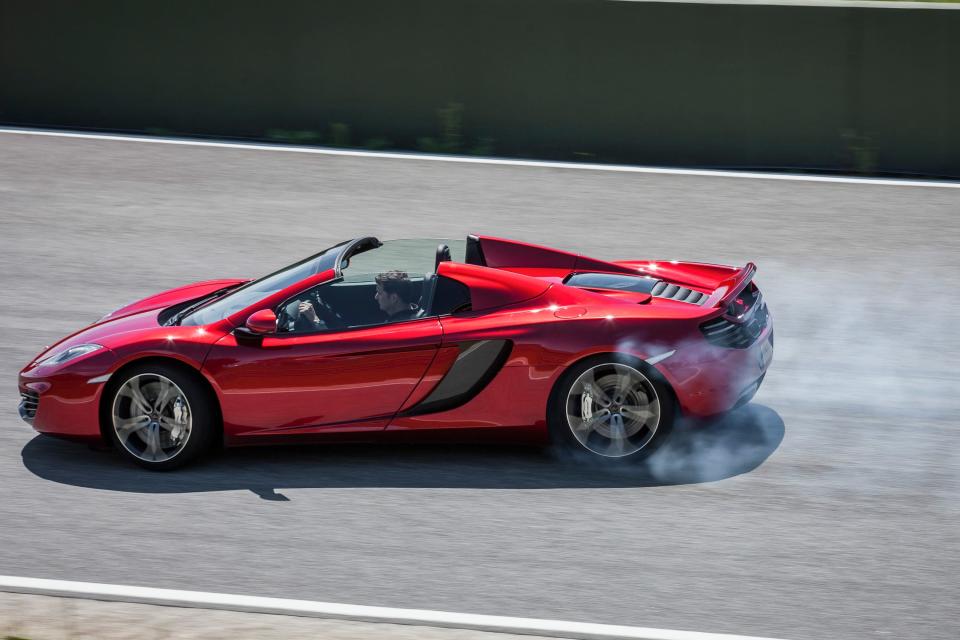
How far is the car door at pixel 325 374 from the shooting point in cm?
676

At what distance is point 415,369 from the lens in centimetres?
676

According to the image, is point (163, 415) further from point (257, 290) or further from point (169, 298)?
point (169, 298)

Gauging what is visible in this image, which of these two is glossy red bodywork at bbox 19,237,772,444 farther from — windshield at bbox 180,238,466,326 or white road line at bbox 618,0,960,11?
white road line at bbox 618,0,960,11

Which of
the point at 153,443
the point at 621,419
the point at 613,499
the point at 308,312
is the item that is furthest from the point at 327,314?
the point at 613,499

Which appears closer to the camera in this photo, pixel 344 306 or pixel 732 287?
pixel 344 306

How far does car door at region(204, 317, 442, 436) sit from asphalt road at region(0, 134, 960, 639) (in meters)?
0.34

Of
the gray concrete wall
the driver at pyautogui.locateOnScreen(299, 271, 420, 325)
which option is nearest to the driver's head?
the driver at pyautogui.locateOnScreen(299, 271, 420, 325)

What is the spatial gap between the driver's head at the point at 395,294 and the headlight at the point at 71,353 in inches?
62.3

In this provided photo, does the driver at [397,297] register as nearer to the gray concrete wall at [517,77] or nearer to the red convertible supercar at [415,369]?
the red convertible supercar at [415,369]

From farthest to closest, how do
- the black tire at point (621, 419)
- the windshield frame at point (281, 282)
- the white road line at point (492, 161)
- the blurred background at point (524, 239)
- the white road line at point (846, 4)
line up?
the white road line at point (846, 4)
the white road line at point (492, 161)
the windshield frame at point (281, 282)
the black tire at point (621, 419)
the blurred background at point (524, 239)

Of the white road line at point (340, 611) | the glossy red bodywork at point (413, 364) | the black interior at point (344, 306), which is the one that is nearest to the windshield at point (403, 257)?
the black interior at point (344, 306)

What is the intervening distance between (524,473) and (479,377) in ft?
1.96

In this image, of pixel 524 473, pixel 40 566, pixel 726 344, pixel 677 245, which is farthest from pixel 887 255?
pixel 40 566

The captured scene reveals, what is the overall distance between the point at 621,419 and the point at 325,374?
1618 millimetres
